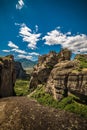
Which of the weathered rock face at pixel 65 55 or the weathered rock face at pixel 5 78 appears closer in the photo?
the weathered rock face at pixel 5 78

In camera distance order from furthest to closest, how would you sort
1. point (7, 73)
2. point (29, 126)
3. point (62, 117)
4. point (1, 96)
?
point (7, 73) → point (1, 96) → point (62, 117) → point (29, 126)

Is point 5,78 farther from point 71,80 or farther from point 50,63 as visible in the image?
point 71,80

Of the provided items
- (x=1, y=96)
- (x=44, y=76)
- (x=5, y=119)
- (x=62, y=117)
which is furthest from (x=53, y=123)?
(x=44, y=76)

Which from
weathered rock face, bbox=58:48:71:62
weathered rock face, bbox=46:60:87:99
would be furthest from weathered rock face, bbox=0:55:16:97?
weathered rock face, bbox=58:48:71:62

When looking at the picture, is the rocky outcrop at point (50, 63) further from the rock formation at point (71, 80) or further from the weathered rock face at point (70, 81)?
the weathered rock face at point (70, 81)

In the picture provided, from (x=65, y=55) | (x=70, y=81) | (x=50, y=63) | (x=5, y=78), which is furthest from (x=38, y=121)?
(x=50, y=63)

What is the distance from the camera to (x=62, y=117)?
168 ft

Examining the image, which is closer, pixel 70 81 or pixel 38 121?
pixel 38 121

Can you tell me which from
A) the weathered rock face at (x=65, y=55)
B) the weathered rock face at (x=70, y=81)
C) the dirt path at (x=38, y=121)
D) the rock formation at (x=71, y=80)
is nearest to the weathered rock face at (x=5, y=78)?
the rock formation at (x=71, y=80)

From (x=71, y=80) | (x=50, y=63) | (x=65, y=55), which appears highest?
(x=65, y=55)

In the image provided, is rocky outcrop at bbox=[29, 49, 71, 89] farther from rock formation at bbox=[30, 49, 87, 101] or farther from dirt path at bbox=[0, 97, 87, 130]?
dirt path at bbox=[0, 97, 87, 130]

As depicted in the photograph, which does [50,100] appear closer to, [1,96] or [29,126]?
[1,96]

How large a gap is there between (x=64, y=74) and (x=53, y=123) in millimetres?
30567

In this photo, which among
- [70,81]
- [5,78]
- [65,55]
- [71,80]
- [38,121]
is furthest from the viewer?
[65,55]
